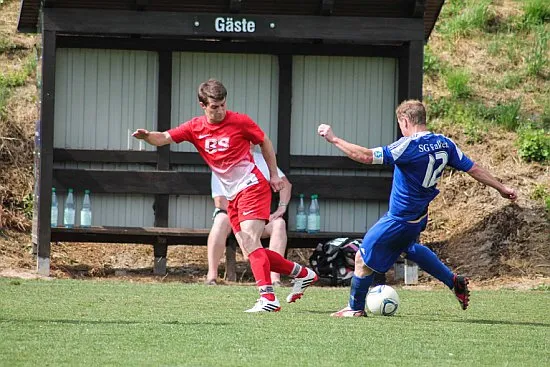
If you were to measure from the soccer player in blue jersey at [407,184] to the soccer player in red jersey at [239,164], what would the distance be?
0.83 m

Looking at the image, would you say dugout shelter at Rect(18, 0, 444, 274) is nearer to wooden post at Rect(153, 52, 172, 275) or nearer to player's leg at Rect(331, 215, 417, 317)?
wooden post at Rect(153, 52, 172, 275)

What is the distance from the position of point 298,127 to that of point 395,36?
6.00 ft

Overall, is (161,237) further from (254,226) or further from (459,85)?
(459,85)

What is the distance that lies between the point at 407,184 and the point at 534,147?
8490mm

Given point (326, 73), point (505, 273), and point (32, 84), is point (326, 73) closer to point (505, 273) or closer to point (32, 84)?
point (505, 273)

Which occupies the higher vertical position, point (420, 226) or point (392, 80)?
point (392, 80)

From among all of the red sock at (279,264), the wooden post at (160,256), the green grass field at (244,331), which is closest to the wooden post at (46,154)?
the wooden post at (160,256)

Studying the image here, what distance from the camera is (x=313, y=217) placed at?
15367 mm

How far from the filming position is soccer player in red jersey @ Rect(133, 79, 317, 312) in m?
10.3

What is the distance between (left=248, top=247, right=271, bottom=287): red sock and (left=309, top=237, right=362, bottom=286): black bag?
409 cm

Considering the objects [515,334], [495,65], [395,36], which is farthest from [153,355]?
[495,65]

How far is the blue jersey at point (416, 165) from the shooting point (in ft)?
31.3

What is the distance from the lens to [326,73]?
15.9 m

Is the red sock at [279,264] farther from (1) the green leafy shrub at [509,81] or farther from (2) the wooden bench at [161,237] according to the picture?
(1) the green leafy shrub at [509,81]
